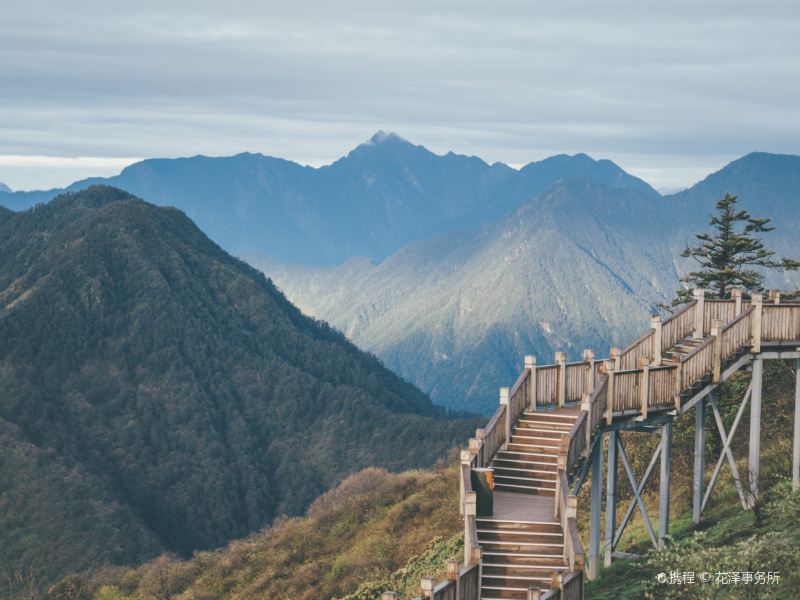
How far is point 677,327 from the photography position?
35.8 m

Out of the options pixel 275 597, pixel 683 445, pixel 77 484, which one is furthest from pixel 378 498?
pixel 77 484

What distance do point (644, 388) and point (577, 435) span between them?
4122 millimetres

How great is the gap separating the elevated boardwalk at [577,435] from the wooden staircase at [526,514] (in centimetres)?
3

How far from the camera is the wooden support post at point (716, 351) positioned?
3183 cm

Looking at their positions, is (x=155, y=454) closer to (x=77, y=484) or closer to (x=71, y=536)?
(x=77, y=484)

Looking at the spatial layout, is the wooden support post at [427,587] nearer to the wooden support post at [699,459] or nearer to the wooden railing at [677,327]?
the wooden support post at [699,459]

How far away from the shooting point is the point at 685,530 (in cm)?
3419

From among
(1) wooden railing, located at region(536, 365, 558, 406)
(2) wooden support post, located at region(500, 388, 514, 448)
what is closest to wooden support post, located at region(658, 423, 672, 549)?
(1) wooden railing, located at region(536, 365, 558, 406)

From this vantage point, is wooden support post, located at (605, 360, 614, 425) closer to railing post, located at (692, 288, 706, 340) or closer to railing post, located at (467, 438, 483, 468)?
railing post, located at (467, 438, 483, 468)

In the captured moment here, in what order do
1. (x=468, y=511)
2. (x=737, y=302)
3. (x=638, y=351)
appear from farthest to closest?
(x=737, y=302)
(x=638, y=351)
(x=468, y=511)

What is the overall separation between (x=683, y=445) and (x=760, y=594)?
24280mm

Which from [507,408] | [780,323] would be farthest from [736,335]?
[507,408]

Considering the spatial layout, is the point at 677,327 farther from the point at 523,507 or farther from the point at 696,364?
the point at 523,507

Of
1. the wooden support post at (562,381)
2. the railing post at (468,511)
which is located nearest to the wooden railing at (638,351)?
the wooden support post at (562,381)
